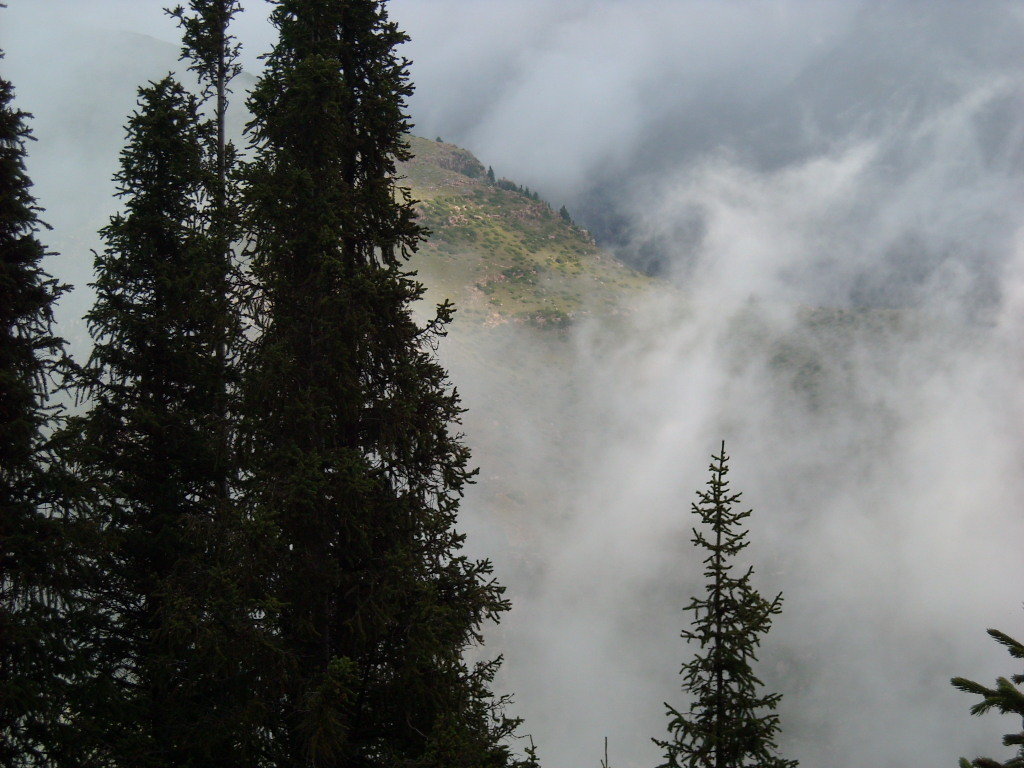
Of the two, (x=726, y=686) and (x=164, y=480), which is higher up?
(x=164, y=480)

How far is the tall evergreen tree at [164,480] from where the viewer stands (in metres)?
9.19

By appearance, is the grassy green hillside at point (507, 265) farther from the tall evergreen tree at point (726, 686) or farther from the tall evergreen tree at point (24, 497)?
the tall evergreen tree at point (726, 686)

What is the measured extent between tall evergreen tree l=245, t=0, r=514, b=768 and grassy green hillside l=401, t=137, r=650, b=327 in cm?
13317

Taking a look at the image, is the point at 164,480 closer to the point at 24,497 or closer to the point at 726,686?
the point at 24,497

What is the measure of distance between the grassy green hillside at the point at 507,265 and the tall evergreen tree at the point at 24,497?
134227 mm

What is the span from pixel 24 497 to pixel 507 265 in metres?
164

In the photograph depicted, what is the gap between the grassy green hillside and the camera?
160 meters

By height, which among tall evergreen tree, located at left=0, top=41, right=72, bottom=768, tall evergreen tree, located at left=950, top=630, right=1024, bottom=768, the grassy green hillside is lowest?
tall evergreen tree, located at left=950, top=630, right=1024, bottom=768

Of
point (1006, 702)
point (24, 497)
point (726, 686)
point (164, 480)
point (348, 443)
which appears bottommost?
point (1006, 702)

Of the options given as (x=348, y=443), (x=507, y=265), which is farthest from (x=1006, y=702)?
(x=507, y=265)

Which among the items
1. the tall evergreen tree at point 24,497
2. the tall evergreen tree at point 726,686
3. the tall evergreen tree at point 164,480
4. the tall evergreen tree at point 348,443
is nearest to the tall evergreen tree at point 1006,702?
the tall evergreen tree at point 726,686

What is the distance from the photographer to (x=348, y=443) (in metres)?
10.3

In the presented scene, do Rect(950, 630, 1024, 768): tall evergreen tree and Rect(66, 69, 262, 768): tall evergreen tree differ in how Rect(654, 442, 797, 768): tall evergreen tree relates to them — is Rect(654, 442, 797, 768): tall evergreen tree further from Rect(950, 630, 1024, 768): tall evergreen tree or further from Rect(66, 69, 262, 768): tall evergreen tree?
Rect(66, 69, 262, 768): tall evergreen tree

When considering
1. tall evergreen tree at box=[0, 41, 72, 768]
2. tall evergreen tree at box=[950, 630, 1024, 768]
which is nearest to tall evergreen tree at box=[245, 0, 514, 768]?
tall evergreen tree at box=[0, 41, 72, 768]
